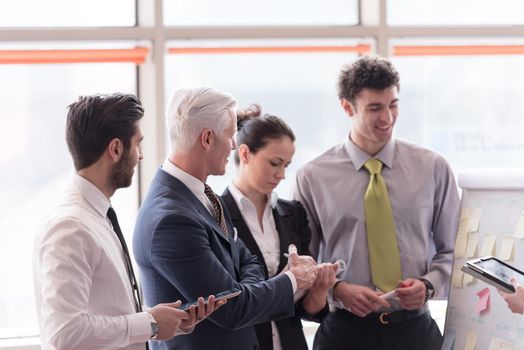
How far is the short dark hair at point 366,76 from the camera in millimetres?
3418

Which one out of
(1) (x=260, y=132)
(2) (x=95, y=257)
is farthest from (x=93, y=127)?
(1) (x=260, y=132)

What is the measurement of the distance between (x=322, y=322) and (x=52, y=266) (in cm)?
143

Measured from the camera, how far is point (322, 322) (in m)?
3.30

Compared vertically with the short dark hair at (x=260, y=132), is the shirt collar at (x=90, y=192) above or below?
below

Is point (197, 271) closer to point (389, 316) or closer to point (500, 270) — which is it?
point (500, 270)

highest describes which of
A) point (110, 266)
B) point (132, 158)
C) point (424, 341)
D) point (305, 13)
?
point (305, 13)

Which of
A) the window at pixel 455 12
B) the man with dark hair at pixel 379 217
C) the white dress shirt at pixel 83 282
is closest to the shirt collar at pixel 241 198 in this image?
the man with dark hair at pixel 379 217

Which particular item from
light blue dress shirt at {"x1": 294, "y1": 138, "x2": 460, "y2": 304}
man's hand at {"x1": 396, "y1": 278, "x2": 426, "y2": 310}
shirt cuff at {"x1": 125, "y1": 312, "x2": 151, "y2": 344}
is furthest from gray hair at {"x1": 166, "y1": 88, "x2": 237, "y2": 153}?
man's hand at {"x1": 396, "y1": 278, "x2": 426, "y2": 310}

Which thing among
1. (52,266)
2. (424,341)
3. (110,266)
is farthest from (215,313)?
(424,341)

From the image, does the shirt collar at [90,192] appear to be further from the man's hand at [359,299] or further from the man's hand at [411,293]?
the man's hand at [411,293]

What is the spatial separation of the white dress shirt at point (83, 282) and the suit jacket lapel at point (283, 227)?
87cm

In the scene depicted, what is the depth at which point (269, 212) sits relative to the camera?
324cm

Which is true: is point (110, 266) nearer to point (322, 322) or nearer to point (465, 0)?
point (322, 322)

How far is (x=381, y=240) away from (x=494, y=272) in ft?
2.40
